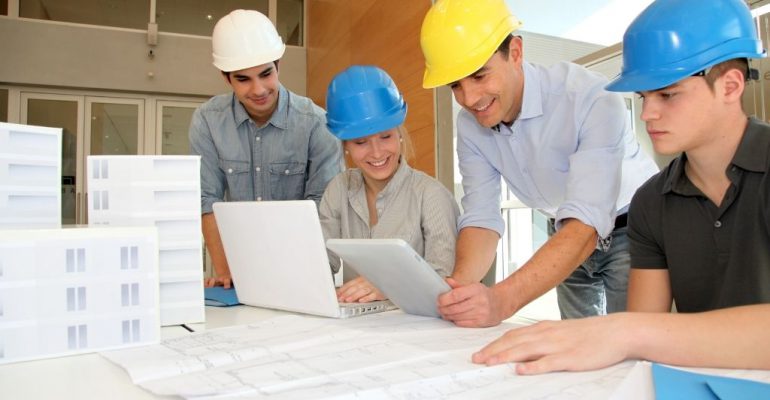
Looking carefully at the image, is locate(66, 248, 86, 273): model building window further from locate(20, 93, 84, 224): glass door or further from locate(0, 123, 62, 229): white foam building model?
locate(20, 93, 84, 224): glass door

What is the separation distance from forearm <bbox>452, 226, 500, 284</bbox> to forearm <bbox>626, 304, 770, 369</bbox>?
65cm

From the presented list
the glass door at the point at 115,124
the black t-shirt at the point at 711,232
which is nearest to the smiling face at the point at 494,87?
the black t-shirt at the point at 711,232

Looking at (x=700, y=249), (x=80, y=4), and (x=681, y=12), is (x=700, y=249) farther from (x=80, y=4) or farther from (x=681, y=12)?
(x=80, y=4)

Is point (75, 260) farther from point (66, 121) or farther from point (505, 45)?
point (66, 121)

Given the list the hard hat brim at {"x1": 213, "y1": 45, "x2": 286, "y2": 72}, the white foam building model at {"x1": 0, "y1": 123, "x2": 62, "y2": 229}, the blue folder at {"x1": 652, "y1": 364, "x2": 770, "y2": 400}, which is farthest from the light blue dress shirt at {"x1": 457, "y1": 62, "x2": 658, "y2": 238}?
the white foam building model at {"x1": 0, "y1": 123, "x2": 62, "y2": 229}

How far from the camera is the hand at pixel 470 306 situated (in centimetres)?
110

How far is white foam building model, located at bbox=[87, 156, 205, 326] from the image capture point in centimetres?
121

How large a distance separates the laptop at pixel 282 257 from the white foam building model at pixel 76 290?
0.27 metres

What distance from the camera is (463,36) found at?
1335mm

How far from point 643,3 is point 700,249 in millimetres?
1338

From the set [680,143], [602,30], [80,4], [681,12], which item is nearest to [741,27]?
[681,12]

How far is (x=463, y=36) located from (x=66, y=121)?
5.72 m

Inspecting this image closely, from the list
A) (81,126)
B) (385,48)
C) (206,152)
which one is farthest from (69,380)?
(81,126)

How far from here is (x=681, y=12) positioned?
1000mm
